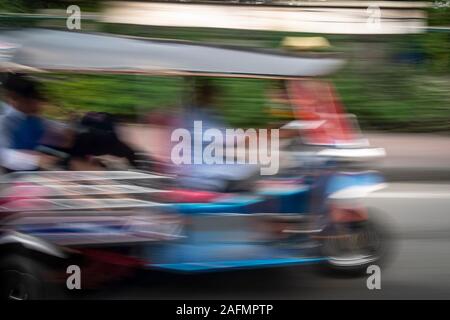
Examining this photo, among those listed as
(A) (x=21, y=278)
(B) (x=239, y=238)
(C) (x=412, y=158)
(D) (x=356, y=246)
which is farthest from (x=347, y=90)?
(A) (x=21, y=278)

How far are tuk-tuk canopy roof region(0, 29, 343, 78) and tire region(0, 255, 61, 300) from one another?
2.76 ft

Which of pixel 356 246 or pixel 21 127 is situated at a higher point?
pixel 21 127

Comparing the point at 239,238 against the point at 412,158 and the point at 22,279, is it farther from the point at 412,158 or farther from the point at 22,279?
the point at 412,158

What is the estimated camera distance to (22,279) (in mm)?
3779

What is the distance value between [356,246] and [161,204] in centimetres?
109

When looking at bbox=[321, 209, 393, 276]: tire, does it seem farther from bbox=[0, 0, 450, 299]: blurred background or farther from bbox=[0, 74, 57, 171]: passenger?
bbox=[0, 74, 57, 171]: passenger

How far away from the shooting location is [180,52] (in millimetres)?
3848

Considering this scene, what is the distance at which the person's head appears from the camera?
3865 millimetres

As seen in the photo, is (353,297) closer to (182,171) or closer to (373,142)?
(182,171)

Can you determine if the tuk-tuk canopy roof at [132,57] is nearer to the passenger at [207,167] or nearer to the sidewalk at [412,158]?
the passenger at [207,167]
